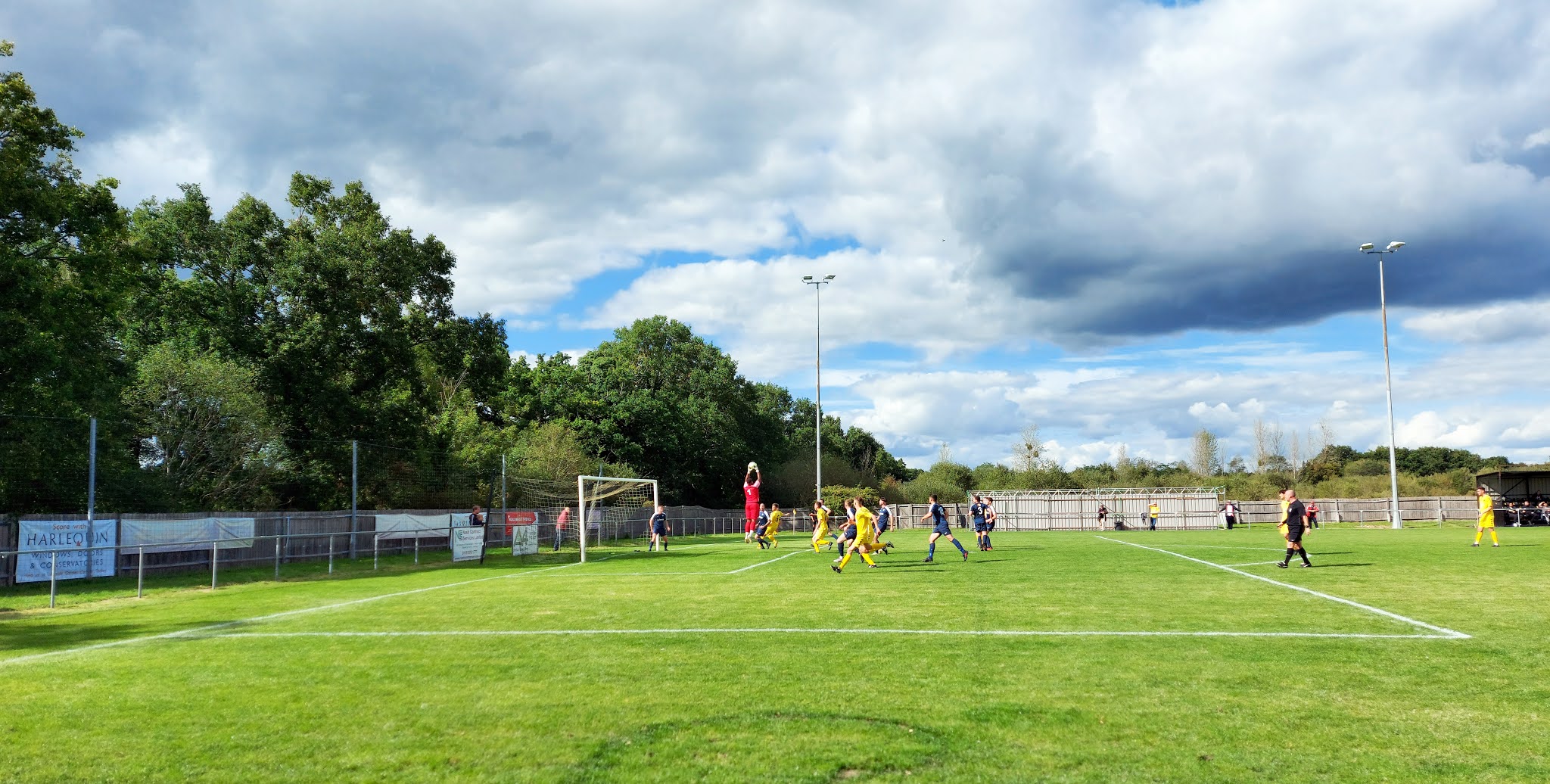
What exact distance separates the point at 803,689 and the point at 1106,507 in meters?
51.8

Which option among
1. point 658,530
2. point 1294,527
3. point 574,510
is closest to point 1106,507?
point 574,510

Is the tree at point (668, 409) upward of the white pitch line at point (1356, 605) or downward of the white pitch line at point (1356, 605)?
upward

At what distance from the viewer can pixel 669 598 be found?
14.5 meters

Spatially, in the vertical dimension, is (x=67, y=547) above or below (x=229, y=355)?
below

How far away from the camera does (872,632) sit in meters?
10.3

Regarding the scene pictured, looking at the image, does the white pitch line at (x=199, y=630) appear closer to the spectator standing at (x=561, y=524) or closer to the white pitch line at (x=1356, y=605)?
the white pitch line at (x=1356, y=605)

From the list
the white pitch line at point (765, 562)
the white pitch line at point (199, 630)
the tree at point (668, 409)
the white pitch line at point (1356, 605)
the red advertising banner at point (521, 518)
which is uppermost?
the tree at point (668, 409)

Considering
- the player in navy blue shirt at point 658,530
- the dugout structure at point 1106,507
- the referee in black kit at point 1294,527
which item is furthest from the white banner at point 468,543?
the dugout structure at point 1106,507

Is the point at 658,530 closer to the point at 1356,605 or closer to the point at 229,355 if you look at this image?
the point at 229,355

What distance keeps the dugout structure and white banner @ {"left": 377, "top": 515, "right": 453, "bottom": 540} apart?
34.0 meters

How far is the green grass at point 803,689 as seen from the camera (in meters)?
5.37

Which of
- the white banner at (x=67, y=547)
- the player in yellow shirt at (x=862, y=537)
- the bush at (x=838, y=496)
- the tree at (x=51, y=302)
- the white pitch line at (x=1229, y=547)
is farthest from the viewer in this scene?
the bush at (x=838, y=496)

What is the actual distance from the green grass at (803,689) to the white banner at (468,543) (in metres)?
11.8

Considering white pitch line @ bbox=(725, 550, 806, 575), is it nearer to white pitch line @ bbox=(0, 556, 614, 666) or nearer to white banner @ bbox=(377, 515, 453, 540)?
white pitch line @ bbox=(0, 556, 614, 666)
